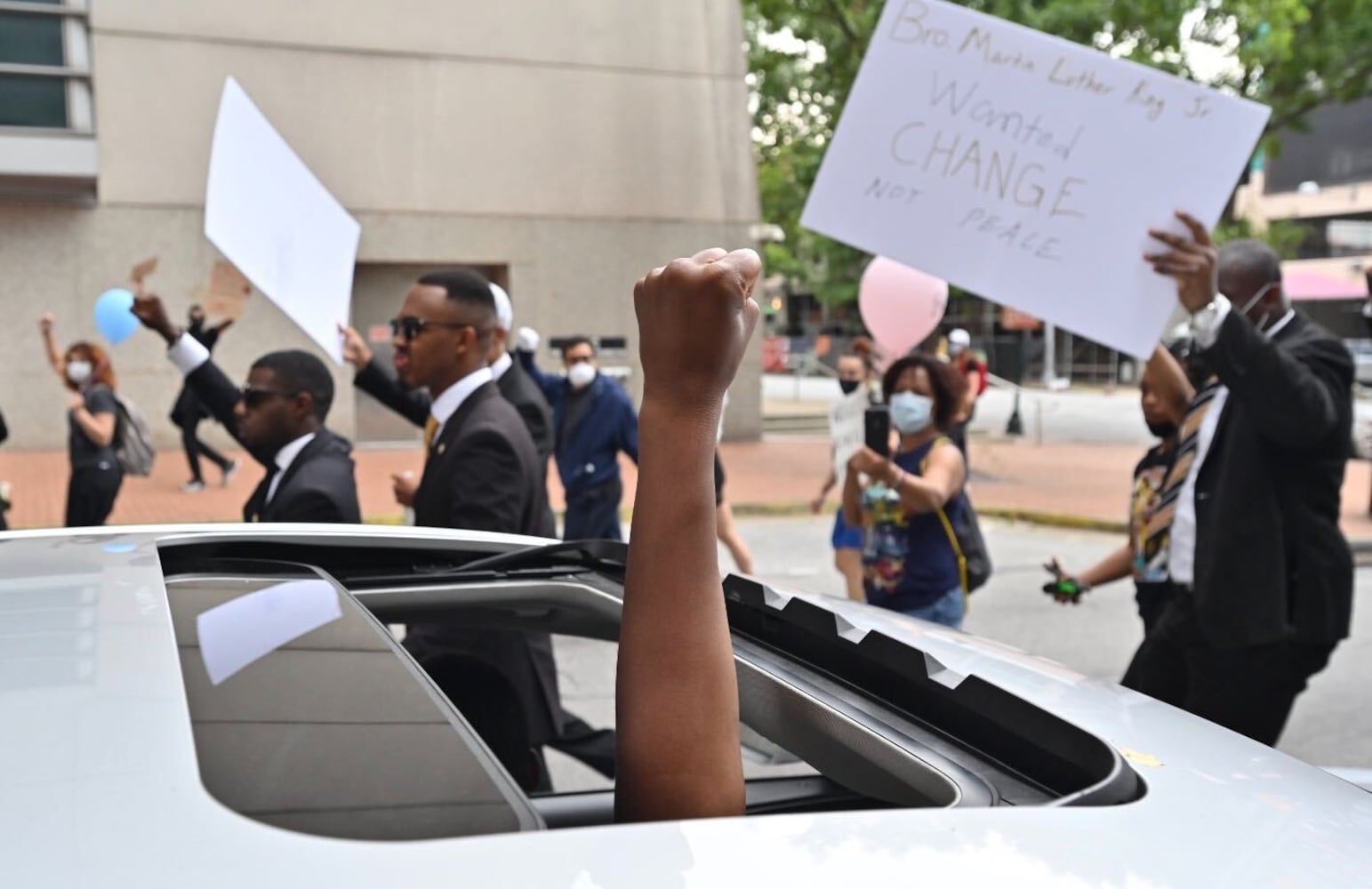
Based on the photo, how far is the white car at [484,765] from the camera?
1071 millimetres

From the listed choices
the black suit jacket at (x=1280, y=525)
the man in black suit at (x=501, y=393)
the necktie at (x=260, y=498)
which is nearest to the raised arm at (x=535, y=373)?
the man in black suit at (x=501, y=393)

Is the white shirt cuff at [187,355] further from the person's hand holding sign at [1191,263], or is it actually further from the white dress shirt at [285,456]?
the person's hand holding sign at [1191,263]

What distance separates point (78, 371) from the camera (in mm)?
8781

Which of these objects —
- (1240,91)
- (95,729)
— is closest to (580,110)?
(1240,91)

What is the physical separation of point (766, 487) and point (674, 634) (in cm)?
1435

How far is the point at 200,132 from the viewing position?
17016mm

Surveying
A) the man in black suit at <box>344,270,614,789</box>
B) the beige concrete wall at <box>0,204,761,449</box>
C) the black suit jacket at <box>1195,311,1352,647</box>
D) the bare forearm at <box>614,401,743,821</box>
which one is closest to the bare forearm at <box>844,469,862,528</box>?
the man in black suit at <box>344,270,614,789</box>

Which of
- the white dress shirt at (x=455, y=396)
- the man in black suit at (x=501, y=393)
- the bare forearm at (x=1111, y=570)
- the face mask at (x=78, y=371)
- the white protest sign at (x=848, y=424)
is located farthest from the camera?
the face mask at (x=78, y=371)

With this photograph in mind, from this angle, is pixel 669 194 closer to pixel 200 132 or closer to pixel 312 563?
pixel 200 132

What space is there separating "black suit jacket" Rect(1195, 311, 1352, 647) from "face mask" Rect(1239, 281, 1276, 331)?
0.08 meters

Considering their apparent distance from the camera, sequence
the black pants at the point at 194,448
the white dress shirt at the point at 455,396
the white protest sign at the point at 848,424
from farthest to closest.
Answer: the black pants at the point at 194,448
the white protest sign at the point at 848,424
the white dress shirt at the point at 455,396

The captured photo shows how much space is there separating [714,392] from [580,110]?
18165 millimetres

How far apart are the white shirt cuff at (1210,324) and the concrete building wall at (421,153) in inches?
607

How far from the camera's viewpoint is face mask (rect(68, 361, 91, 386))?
8.75 metres
